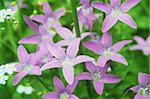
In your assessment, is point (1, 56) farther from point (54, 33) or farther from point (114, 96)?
point (114, 96)

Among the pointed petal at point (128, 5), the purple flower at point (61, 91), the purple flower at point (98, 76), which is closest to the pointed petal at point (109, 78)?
the purple flower at point (98, 76)

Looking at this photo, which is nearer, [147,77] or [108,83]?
[147,77]

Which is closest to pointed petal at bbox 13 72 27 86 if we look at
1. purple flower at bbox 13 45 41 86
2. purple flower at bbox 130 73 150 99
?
purple flower at bbox 13 45 41 86

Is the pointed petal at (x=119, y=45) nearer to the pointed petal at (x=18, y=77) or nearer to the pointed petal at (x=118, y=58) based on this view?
the pointed petal at (x=118, y=58)

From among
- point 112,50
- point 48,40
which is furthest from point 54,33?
point 112,50

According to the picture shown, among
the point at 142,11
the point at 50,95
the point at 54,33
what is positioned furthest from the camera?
the point at 142,11

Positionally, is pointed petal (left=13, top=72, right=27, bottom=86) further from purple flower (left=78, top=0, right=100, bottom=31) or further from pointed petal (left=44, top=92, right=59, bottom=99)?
purple flower (left=78, top=0, right=100, bottom=31)

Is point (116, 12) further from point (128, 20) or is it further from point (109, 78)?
point (109, 78)
